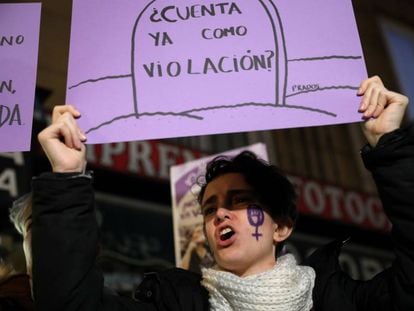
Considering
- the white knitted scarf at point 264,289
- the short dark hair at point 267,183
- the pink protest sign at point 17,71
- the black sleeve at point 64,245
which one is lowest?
the white knitted scarf at point 264,289

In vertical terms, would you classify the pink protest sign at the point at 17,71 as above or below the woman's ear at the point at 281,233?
above

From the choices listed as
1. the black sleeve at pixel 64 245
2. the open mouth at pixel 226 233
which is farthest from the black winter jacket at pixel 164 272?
the open mouth at pixel 226 233

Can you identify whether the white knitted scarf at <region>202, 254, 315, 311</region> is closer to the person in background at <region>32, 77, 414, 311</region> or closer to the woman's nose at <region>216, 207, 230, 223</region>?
the person in background at <region>32, 77, 414, 311</region>

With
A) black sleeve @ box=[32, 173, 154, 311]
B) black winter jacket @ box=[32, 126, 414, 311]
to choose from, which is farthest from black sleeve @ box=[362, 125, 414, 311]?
black sleeve @ box=[32, 173, 154, 311]

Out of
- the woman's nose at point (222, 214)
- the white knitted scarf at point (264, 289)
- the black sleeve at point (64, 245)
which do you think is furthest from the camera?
the woman's nose at point (222, 214)

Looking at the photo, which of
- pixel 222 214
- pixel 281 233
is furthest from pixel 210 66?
pixel 281 233

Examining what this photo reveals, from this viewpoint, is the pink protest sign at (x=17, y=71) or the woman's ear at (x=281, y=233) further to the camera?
the woman's ear at (x=281, y=233)

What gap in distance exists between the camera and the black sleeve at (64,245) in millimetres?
896

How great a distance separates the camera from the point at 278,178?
1345 millimetres

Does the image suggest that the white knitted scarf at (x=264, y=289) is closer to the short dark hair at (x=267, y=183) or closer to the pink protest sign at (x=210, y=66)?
the short dark hair at (x=267, y=183)

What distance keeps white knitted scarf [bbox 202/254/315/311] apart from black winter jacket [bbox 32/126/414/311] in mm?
45

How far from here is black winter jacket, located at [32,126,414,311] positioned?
90cm

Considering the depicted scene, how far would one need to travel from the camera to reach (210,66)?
1123 mm

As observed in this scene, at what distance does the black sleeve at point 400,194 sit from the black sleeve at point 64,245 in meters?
0.53
